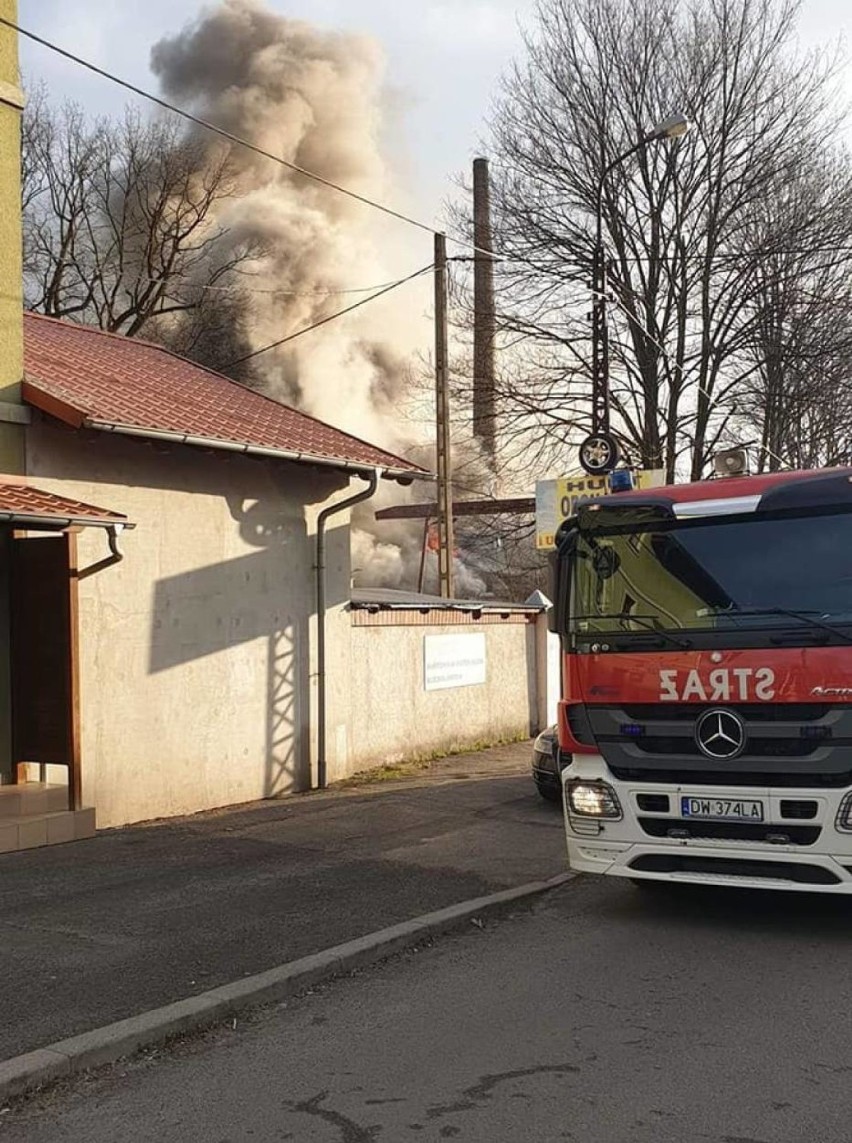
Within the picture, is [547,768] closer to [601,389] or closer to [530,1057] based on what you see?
[530,1057]

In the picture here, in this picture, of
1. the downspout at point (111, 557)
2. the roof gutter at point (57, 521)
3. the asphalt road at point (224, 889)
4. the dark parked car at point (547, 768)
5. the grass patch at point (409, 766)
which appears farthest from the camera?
the grass patch at point (409, 766)

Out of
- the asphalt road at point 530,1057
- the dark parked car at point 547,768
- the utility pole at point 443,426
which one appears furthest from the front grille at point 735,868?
the utility pole at point 443,426

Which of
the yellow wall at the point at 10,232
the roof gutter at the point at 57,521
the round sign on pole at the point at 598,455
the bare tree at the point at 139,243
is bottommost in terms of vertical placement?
the roof gutter at the point at 57,521

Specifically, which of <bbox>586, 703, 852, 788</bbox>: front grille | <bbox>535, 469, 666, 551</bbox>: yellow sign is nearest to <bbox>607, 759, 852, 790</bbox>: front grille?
<bbox>586, 703, 852, 788</bbox>: front grille

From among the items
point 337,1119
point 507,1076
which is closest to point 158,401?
point 507,1076

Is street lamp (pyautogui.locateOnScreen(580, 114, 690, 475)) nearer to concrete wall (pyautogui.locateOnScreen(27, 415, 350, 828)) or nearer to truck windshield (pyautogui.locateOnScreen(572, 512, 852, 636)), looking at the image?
concrete wall (pyautogui.locateOnScreen(27, 415, 350, 828))

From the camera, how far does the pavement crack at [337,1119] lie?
384 cm

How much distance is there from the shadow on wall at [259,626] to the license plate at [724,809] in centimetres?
574

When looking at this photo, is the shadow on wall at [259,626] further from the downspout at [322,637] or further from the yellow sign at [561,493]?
the yellow sign at [561,493]

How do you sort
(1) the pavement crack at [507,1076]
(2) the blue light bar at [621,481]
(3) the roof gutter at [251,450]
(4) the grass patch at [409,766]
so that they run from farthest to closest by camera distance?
1. (4) the grass patch at [409,766]
2. (3) the roof gutter at [251,450]
3. (2) the blue light bar at [621,481]
4. (1) the pavement crack at [507,1076]

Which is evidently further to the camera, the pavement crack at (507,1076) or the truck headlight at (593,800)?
the truck headlight at (593,800)

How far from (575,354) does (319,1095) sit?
68.2 feet

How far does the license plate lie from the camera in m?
6.11

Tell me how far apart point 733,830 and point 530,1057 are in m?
2.12
